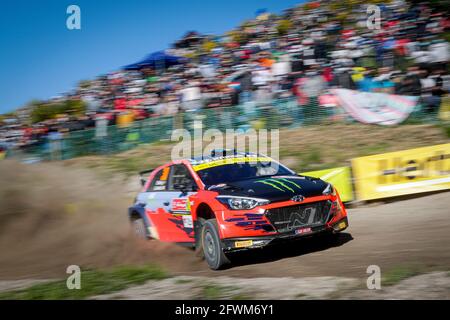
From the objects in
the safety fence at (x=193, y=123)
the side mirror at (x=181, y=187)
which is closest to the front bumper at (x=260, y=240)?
the side mirror at (x=181, y=187)

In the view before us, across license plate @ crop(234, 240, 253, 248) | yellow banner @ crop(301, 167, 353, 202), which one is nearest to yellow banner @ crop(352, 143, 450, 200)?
yellow banner @ crop(301, 167, 353, 202)

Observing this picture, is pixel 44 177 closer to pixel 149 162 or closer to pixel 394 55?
pixel 149 162

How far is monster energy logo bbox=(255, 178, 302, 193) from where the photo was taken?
684 cm

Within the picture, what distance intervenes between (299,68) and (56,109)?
29.5 feet

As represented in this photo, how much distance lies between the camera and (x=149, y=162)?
1667 centimetres

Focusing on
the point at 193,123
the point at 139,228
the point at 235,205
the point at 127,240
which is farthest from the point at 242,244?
the point at 193,123

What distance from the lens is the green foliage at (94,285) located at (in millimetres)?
5926

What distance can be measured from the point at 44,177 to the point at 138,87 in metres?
8.28

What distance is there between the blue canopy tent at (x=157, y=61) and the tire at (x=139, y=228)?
13.0 meters

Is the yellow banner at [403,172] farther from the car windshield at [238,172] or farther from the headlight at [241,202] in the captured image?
the headlight at [241,202]

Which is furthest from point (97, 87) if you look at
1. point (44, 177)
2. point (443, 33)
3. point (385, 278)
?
point (385, 278)

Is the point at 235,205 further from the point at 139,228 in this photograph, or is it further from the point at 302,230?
the point at 139,228

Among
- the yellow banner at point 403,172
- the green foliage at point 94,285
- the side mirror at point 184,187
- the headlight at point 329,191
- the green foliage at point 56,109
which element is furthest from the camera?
Answer: the green foliage at point 56,109

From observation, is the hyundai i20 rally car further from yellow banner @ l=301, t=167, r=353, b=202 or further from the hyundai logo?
yellow banner @ l=301, t=167, r=353, b=202
